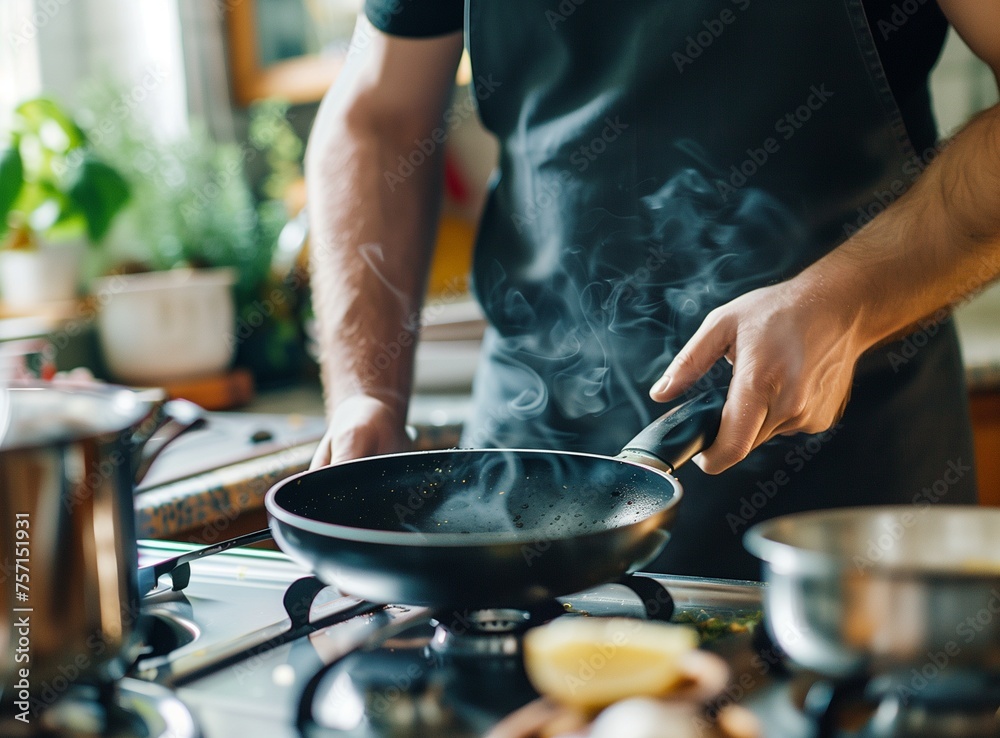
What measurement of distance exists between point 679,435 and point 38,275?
1.63m

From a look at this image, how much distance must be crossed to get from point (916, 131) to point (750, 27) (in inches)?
7.7

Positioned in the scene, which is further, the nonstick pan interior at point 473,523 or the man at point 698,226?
the man at point 698,226

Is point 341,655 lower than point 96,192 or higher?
lower

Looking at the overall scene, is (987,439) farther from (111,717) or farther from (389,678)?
(111,717)

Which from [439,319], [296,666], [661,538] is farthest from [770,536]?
[439,319]

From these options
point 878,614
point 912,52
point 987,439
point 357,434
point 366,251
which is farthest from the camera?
point 987,439

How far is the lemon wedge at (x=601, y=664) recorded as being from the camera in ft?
1.54

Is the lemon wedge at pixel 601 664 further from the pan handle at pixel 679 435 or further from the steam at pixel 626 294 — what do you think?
the steam at pixel 626 294

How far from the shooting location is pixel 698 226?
967 millimetres

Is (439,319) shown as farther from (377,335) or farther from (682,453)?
(682,453)

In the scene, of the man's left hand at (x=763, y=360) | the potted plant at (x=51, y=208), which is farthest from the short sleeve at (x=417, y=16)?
the potted plant at (x=51, y=208)

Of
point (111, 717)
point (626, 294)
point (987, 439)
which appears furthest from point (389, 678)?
point (987, 439)

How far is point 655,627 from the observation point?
1.80 feet

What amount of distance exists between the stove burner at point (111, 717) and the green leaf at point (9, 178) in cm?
155
